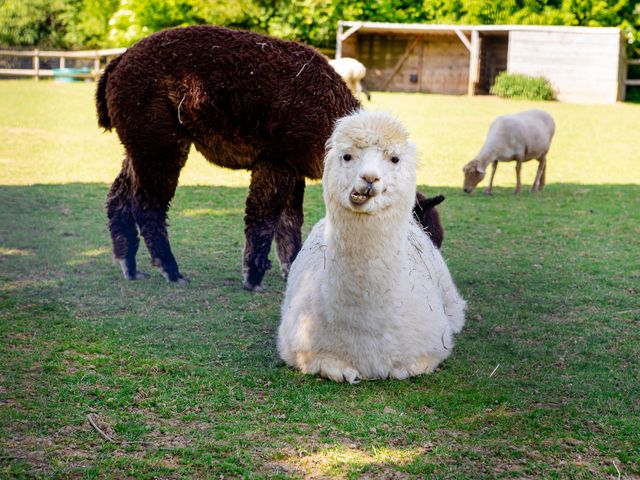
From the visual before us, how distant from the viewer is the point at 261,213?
613 centimetres

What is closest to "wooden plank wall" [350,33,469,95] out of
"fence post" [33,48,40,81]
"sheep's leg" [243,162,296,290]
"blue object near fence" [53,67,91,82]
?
"blue object near fence" [53,67,91,82]

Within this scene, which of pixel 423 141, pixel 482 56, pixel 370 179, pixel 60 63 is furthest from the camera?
pixel 60 63

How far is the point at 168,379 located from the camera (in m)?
4.36

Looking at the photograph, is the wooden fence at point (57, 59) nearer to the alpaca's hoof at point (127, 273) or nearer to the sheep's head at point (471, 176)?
the sheep's head at point (471, 176)

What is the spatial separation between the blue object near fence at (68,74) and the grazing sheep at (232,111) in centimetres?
2496

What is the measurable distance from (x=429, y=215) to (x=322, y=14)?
85.1ft

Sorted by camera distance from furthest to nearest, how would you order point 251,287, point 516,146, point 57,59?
point 57,59 → point 516,146 → point 251,287

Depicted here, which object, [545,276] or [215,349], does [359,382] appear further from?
[545,276]

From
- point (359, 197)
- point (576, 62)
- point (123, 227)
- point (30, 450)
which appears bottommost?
point (30, 450)

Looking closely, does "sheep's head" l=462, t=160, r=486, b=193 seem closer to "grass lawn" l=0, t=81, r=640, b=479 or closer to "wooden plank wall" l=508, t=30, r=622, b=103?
"grass lawn" l=0, t=81, r=640, b=479

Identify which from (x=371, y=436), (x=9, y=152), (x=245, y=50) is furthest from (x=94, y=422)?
(x=9, y=152)

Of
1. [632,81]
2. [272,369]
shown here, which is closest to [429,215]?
[272,369]

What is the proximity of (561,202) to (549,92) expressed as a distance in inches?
663

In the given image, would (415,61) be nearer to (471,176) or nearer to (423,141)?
(423,141)
